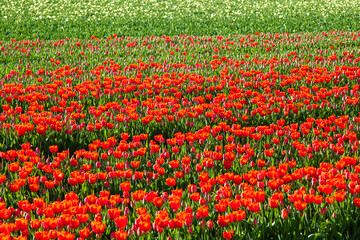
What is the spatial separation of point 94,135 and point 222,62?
461 cm

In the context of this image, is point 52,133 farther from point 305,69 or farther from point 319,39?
point 319,39

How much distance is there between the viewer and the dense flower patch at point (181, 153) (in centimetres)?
260

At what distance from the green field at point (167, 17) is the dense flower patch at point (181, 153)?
7.41m

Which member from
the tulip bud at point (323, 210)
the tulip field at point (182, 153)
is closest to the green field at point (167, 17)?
the tulip field at point (182, 153)

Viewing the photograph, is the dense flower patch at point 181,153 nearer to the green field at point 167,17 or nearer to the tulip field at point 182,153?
the tulip field at point 182,153

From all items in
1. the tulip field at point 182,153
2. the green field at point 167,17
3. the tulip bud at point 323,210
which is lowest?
the green field at point 167,17

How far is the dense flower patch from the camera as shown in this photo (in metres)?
2.60

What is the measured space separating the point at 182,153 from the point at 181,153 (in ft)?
0.32

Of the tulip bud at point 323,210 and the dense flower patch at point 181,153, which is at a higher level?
the tulip bud at point 323,210

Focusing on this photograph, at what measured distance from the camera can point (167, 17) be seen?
787 inches

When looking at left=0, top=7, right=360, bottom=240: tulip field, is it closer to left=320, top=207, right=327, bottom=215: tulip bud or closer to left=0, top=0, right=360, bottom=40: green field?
left=320, top=207, right=327, bottom=215: tulip bud

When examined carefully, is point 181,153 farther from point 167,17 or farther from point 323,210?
point 167,17

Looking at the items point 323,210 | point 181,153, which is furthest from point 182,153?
point 323,210

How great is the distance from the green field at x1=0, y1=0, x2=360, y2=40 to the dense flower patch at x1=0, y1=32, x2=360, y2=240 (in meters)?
7.41
